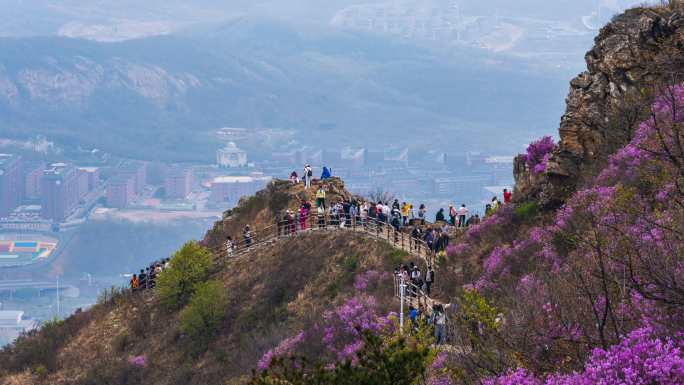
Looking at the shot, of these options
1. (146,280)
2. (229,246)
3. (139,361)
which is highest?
(229,246)

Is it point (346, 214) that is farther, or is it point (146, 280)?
point (146, 280)

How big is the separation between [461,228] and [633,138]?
8.94m

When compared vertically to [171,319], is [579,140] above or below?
above

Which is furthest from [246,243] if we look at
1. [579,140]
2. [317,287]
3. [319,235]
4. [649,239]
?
[649,239]

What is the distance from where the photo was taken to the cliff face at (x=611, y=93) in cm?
3403

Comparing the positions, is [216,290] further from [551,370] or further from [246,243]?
[551,370]

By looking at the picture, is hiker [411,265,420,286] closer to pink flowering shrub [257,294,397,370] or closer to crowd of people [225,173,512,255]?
pink flowering shrub [257,294,397,370]

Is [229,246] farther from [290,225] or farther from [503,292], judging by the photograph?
[503,292]

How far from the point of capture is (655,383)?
15195 mm

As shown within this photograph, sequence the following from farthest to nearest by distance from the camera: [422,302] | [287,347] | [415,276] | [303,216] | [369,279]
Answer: [303,216], [369,279], [415,276], [422,302], [287,347]

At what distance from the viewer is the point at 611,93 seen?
3522cm

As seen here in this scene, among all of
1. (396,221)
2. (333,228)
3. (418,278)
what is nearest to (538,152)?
(396,221)

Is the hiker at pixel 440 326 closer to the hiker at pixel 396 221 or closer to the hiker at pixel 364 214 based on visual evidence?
the hiker at pixel 396 221

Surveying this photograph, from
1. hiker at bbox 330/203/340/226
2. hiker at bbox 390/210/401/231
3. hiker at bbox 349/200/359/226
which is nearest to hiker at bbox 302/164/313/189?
hiker at bbox 330/203/340/226
